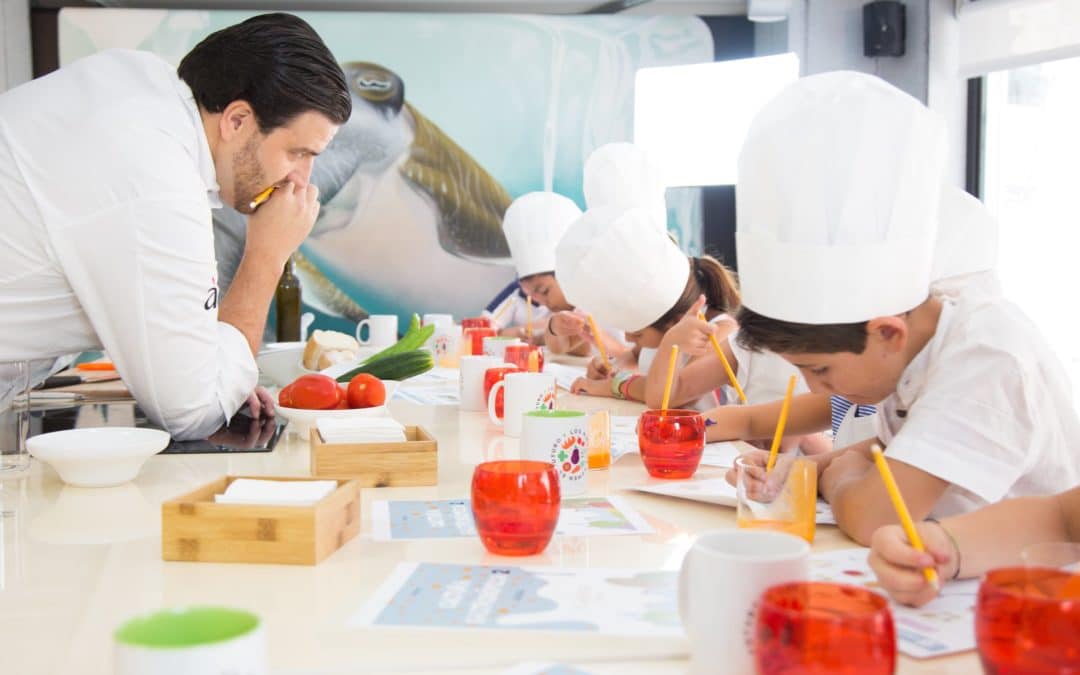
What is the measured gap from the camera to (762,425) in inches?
72.8

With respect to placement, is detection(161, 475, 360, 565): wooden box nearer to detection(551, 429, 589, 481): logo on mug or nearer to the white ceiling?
detection(551, 429, 589, 481): logo on mug

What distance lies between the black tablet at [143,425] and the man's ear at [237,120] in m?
0.55

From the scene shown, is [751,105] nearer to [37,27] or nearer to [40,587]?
[37,27]

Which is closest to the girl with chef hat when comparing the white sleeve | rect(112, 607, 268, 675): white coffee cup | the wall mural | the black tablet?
the wall mural

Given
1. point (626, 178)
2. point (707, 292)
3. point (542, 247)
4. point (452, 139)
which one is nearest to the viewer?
point (707, 292)

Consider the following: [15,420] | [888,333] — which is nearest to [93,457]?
[15,420]

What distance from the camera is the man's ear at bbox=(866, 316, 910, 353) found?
126 centimetres

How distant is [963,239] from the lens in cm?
159

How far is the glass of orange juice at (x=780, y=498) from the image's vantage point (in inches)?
44.5

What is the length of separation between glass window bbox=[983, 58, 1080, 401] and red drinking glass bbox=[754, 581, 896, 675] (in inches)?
152

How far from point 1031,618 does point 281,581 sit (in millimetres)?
662

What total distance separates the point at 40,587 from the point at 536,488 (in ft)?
1.61

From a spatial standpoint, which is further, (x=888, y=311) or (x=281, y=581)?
(x=888, y=311)

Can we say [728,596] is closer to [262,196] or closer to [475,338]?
[262,196]
